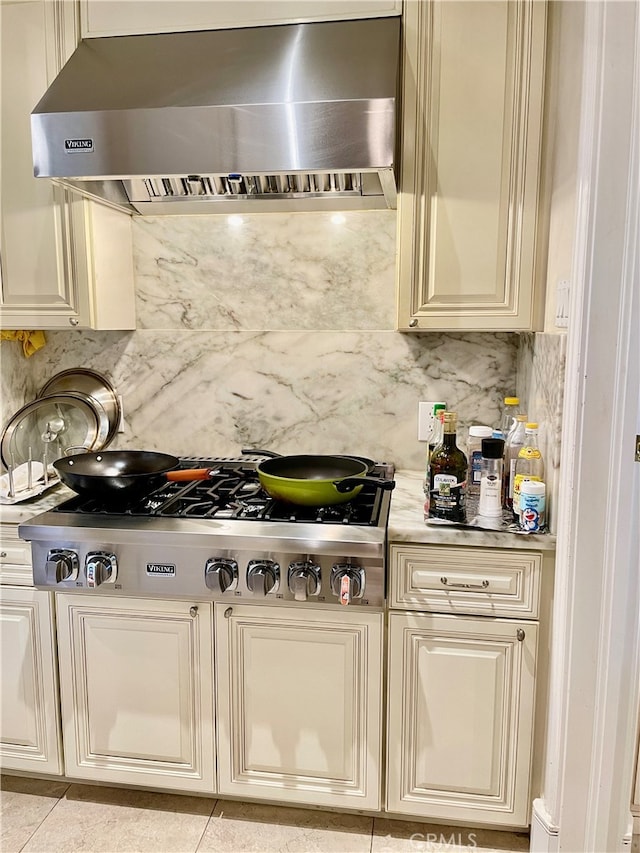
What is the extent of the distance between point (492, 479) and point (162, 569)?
0.91 metres

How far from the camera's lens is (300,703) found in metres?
1.75

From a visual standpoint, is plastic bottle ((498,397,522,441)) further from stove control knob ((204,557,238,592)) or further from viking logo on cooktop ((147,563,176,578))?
viking logo on cooktop ((147,563,176,578))

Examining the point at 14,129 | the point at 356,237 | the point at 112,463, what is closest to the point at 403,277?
the point at 356,237

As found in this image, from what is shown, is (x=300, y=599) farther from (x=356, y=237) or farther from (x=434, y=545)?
(x=356, y=237)

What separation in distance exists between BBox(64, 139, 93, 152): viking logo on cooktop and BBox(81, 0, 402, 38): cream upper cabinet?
0.48 meters

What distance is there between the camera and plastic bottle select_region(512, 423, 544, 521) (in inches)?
66.7

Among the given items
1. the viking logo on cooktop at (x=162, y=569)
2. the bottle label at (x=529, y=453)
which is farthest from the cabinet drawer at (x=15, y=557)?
the bottle label at (x=529, y=453)

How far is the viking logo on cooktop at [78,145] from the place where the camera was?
165 cm

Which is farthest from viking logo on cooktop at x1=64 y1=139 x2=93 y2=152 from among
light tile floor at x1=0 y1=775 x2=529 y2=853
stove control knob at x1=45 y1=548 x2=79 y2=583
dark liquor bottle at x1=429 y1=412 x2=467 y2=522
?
light tile floor at x1=0 y1=775 x2=529 y2=853

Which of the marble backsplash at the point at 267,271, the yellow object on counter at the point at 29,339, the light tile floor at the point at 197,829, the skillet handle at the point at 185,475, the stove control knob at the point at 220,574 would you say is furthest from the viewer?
the yellow object on counter at the point at 29,339

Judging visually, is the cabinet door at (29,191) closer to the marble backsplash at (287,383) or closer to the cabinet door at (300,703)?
the marble backsplash at (287,383)

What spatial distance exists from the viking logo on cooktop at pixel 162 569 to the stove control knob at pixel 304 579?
32cm

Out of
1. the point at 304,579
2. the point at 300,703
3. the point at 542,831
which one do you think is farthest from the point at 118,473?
the point at 542,831

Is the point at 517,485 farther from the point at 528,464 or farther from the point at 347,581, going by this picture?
the point at 347,581
